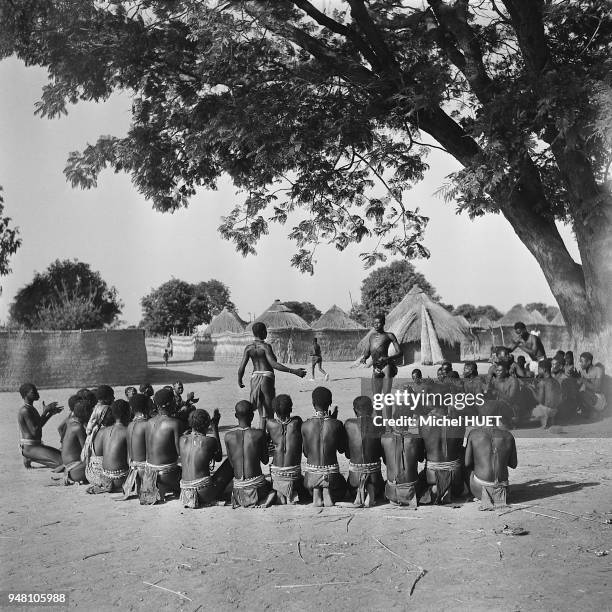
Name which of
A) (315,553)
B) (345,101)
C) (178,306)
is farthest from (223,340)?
(315,553)

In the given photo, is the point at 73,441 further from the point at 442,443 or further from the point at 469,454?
the point at 469,454

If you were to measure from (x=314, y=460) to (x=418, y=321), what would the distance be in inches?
844

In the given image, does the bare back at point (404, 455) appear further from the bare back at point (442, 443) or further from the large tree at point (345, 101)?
the large tree at point (345, 101)

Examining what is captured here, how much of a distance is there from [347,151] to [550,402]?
5.32m

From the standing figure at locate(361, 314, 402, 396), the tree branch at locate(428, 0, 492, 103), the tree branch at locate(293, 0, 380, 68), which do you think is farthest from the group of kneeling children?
the tree branch at locate(293, 0, 380, 68)

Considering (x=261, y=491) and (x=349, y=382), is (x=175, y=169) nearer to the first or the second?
(x=261, y=491)

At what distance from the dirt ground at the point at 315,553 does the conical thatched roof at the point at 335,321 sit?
2879cm

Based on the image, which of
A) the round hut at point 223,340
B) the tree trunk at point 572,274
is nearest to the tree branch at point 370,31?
the tree trunk at point 572,274

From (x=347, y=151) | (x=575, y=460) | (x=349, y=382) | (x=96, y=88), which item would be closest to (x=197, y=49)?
(x=96, y=88)

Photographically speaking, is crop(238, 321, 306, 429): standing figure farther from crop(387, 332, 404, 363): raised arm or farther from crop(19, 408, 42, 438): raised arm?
crop(19, 408, 42, 438): raised arm

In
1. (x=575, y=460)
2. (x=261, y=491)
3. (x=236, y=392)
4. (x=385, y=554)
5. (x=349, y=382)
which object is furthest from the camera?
(x=349, y=382)

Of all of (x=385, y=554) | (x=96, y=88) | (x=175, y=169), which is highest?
(x=96, y=88)

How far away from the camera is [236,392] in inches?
663

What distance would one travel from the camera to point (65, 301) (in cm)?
3212
